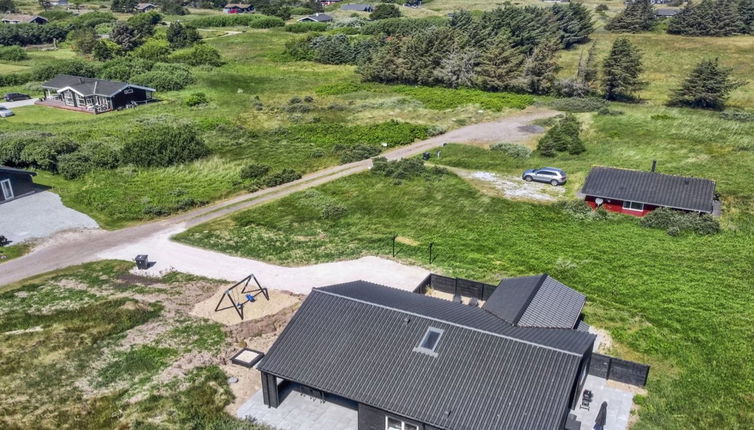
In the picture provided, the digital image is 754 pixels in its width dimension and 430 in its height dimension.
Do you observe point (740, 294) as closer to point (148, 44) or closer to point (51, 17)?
point (148, 44)

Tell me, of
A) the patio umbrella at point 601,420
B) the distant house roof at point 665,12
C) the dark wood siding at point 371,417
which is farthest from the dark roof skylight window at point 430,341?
the distant house roof at point 665,12

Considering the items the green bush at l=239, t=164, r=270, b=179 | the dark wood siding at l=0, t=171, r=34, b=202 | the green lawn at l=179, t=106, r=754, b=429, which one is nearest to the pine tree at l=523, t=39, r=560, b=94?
the green lawn at l=179, t=106, r=754, b=429

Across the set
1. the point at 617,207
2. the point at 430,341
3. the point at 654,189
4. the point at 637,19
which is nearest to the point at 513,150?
the point at 617,207

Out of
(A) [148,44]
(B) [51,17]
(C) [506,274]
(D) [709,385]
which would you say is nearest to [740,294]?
(D) [709,385]

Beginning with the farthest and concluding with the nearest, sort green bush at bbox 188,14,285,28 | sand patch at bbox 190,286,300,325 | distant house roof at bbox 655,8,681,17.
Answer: green bush at bbox 188,14,285,28
distant house roof at bbox 655,8,681,17
sand patch at bbox 190,286,300,325

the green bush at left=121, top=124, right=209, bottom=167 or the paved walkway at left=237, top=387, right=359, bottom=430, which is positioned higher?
the green bush at left=121, top=124, right=209, bottom=167

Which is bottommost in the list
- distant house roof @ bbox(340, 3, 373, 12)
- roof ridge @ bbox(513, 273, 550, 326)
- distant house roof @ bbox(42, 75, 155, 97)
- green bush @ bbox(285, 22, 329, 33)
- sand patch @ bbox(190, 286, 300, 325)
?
sand patch @ bbox(190, 286, 300, 325)

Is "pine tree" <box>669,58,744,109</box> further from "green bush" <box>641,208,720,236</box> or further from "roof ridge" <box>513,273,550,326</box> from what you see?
"roof ridge" <box>513,273,550,326</box>
